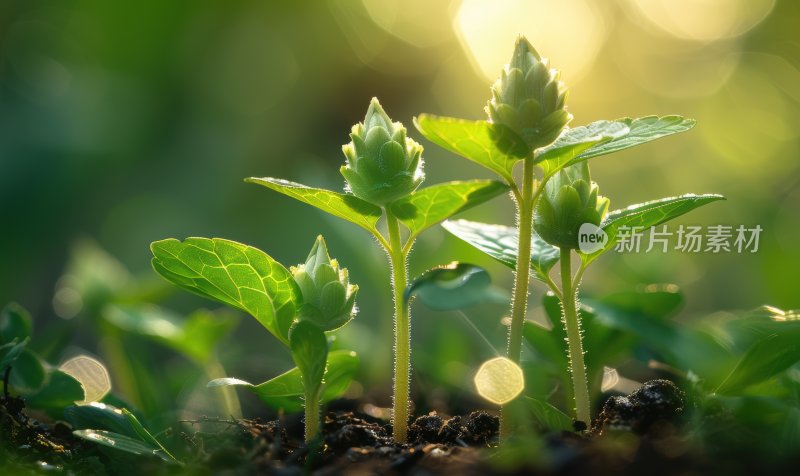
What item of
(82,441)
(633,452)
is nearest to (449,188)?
(633,452)

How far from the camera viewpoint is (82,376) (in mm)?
1789

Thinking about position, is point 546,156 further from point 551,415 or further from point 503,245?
point 551,415

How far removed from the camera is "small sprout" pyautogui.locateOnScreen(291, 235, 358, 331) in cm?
105

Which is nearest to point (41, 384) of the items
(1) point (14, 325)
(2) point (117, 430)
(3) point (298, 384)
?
(1) point (14, 325)

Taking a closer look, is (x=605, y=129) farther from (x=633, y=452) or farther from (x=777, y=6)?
(x=777, y=6)

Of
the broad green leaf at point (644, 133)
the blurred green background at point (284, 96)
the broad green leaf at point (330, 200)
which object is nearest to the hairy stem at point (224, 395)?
the broad green leaf at point (330, 200)

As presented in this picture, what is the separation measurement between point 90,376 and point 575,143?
140cm

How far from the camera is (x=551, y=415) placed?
3.42ft

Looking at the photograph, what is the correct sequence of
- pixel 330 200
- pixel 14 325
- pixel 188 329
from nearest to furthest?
1. pixel 330 200
2. pixel 14 325
3. pixel 188 329

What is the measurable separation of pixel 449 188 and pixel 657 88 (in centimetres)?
453

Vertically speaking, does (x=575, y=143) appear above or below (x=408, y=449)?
above

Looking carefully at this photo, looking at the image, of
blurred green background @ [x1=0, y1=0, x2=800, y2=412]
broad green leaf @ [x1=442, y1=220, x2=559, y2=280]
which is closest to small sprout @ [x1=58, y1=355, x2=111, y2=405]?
broad green leaf @ [x1=442, y1=220, x2=559, y2=280]

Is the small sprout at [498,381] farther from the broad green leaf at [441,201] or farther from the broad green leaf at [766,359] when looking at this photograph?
the broad green leaf at [766,359]

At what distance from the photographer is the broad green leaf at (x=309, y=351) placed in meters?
1.00
